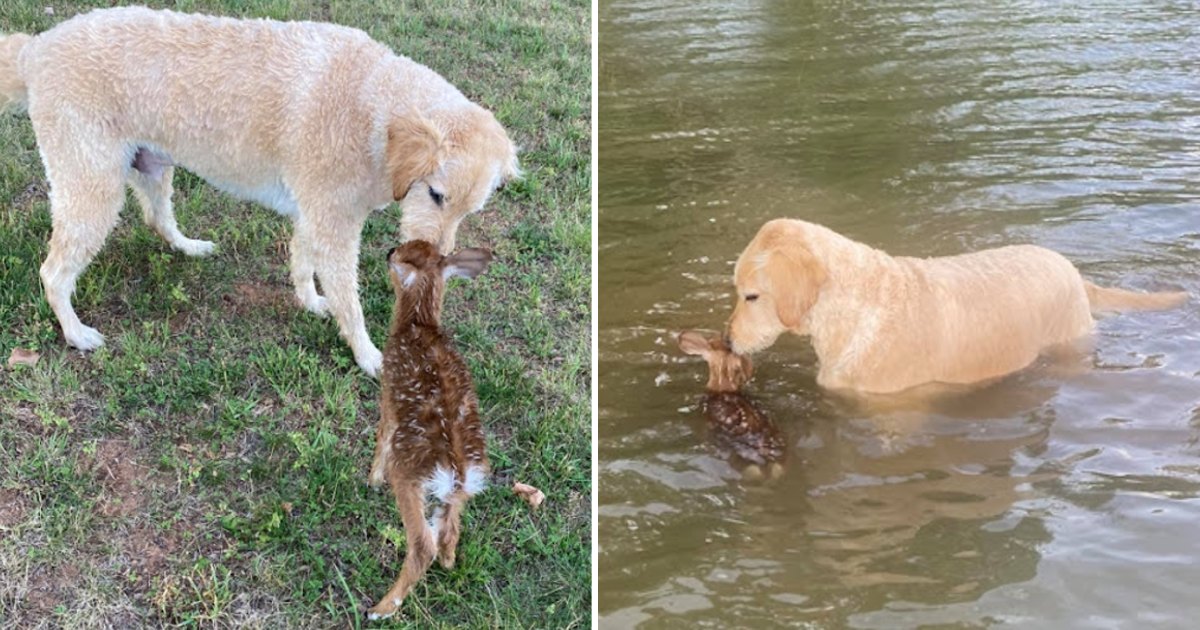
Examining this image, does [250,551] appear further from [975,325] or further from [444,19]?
[444,19]

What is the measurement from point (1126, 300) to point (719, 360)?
227cm

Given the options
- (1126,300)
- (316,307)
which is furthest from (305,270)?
(1126,300)

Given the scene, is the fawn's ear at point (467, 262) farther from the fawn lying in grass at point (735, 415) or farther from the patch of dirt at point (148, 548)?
the patch of dirt at point (148, 548)

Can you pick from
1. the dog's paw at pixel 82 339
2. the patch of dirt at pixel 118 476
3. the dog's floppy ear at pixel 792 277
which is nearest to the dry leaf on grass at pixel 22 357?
the dog's paw at pixel 82 339

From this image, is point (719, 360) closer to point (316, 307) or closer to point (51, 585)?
point (316, 307)

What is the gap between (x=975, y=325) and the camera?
5008 millimetres

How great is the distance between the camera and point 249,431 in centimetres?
459

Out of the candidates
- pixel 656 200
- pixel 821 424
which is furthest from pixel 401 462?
pixel 656 200

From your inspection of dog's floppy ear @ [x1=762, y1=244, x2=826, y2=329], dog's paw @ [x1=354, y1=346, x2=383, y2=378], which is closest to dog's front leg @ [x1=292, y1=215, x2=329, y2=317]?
dog's paw @ [x1=354, y1=346, x2=383, y2=378]

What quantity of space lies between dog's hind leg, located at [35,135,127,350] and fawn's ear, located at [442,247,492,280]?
1930mm

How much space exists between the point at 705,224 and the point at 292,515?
3611 mm

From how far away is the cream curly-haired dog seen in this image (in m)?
4.65

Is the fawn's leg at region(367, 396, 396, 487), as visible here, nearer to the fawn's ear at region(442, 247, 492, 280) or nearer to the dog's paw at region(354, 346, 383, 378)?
the fawn's ear at region(442, 247, 492, 280)

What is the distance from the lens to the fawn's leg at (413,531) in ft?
12.0
